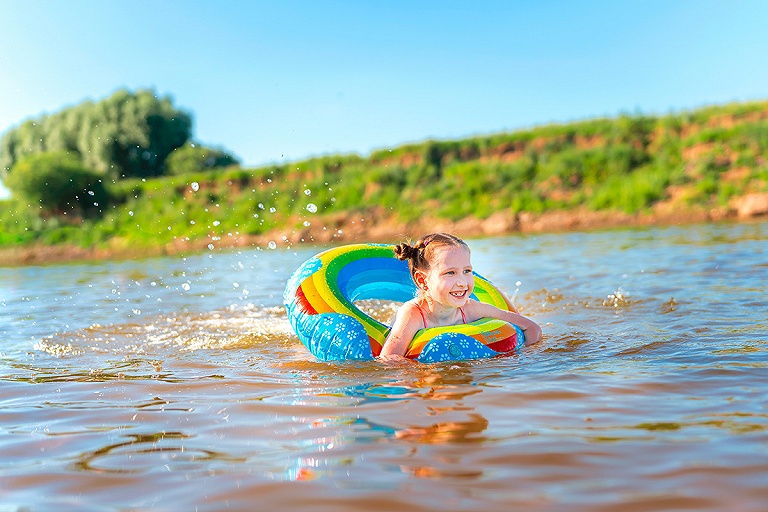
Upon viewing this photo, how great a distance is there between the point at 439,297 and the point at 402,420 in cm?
156

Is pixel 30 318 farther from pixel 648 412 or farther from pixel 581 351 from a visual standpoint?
pixel 648 412

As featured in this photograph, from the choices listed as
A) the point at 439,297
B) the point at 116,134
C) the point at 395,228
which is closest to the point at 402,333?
the point at 439,297

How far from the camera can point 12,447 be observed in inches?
106

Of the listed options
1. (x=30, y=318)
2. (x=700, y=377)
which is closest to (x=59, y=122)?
(x=30, y=318)

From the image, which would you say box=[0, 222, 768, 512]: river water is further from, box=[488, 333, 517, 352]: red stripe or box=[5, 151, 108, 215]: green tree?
box=[5, 151, 108, 215]: green tree

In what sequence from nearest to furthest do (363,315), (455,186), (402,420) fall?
1. (402,420)
2. (363,315)
3. (455,186)

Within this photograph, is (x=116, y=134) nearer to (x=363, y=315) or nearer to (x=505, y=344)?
(x=363, y=315)

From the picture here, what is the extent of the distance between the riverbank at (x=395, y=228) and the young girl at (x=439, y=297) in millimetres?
14208

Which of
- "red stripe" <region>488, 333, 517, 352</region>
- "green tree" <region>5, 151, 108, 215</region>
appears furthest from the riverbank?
"red stripe" <region>488, 333, 517, 352</region>

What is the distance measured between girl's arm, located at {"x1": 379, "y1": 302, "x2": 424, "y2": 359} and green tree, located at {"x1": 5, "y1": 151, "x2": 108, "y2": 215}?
26.1 metres

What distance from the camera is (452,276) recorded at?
4184 millimetres

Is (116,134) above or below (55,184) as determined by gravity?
above

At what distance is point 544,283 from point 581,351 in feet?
12.8

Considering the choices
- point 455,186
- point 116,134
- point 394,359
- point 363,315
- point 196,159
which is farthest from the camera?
point 116,134
